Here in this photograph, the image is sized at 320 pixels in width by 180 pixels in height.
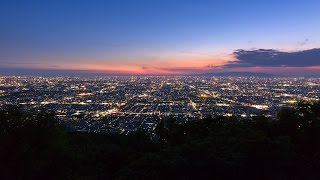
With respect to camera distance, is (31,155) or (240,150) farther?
(240,150)

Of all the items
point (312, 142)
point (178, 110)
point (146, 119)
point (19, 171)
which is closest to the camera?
point (19, 171)

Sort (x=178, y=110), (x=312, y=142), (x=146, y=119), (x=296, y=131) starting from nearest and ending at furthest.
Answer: (x=312, y=142), (x=296, y=131), (x=146, y=119), (x=178, y=110)

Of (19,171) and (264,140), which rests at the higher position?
(264,140)

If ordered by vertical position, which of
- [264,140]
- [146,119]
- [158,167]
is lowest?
[146,119]

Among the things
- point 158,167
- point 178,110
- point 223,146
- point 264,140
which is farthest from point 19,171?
point 178,110

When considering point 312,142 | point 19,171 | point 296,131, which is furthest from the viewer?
point 296,131

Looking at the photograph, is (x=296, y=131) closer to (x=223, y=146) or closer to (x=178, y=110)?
(x=223, y=146)

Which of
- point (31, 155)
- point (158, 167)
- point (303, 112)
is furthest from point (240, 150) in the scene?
point (31, 155)

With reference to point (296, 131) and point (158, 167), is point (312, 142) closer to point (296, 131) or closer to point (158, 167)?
point (296, 131)

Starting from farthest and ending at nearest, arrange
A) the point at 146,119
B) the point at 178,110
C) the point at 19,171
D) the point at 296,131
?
the point at 178,110
the point at 146,119
the point at 296,131
the point at 19,171
